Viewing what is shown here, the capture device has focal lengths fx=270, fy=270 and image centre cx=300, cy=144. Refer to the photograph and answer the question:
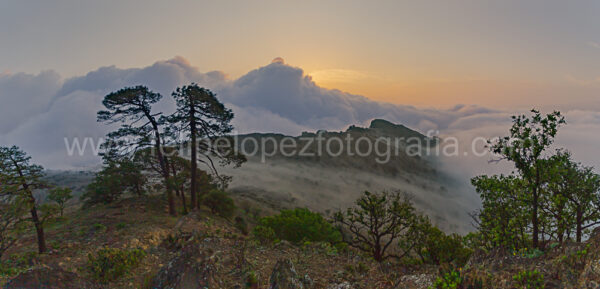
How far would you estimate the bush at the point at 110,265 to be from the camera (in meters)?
9.98

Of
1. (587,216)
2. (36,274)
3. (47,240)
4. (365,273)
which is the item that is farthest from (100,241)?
(587,216)

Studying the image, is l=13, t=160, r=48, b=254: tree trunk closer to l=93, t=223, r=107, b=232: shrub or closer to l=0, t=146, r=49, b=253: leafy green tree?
l=0, t=146, r=49, b=253: leafy green tree

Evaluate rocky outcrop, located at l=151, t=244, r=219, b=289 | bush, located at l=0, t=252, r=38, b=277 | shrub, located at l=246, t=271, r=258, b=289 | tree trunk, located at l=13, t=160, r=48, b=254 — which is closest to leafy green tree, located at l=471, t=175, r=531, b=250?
shrub, located at l=246, t=271, r=258, b=289

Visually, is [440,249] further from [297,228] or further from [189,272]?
[189,272]

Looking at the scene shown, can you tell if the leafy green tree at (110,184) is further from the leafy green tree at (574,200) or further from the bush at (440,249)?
the leafy green tree at (574,200)

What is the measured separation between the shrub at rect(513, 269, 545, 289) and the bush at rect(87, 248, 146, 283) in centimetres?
1308

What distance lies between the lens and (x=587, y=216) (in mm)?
16344

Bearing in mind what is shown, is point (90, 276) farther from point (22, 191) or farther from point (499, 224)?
point (499, 224)

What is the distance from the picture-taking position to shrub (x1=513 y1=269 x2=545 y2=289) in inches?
265

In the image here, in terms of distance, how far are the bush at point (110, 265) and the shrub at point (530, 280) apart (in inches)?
515

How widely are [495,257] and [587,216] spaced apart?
40.7 feet

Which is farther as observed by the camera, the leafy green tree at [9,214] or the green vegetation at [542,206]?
the green vegetation at [542,206]

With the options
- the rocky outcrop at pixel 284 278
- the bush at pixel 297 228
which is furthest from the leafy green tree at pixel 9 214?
the bush at pixel 297 228

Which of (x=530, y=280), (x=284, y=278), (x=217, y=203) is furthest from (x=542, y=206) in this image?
(x=217, y=203)
